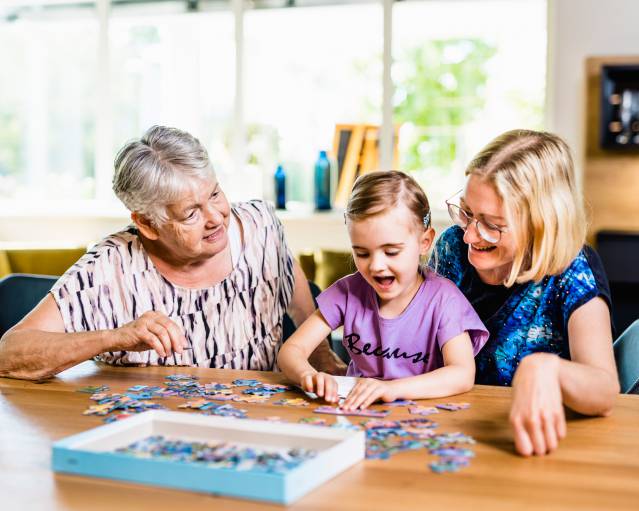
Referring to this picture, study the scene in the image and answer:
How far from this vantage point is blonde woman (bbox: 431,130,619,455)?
1.88 m

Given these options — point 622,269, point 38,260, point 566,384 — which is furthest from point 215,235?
point 38,260

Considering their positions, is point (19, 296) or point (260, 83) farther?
point (260, 83)

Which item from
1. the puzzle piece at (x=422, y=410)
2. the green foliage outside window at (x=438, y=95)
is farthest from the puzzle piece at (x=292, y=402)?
the green foliage outside window at (x=438, y=95)

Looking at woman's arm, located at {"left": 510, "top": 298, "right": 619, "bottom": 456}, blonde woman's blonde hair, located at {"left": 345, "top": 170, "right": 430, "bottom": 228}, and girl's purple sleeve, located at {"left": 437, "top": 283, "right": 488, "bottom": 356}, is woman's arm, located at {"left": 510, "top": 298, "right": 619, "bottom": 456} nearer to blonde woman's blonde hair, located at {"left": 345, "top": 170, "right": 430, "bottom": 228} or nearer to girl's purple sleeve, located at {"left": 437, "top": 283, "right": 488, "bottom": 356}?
girl's purple sleeve, located at {"left": 437, "top": 283, "right": 488, "bottom": 356}

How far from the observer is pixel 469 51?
6.24 meters

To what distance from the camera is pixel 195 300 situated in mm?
2506

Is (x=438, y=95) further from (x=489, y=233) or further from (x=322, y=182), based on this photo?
(x=489, y=233)

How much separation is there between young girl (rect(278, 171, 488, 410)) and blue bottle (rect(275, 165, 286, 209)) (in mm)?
4324

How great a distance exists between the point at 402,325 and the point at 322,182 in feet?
14.4

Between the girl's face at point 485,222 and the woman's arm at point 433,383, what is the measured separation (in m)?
0.19

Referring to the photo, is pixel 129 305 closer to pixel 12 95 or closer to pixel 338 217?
pixel 338 217

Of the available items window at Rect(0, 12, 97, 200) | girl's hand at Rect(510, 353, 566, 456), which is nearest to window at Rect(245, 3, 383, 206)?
window at Rect(0, 12, 97, 200)

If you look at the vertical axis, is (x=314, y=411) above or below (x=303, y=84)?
below

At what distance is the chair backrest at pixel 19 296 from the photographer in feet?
9.59
